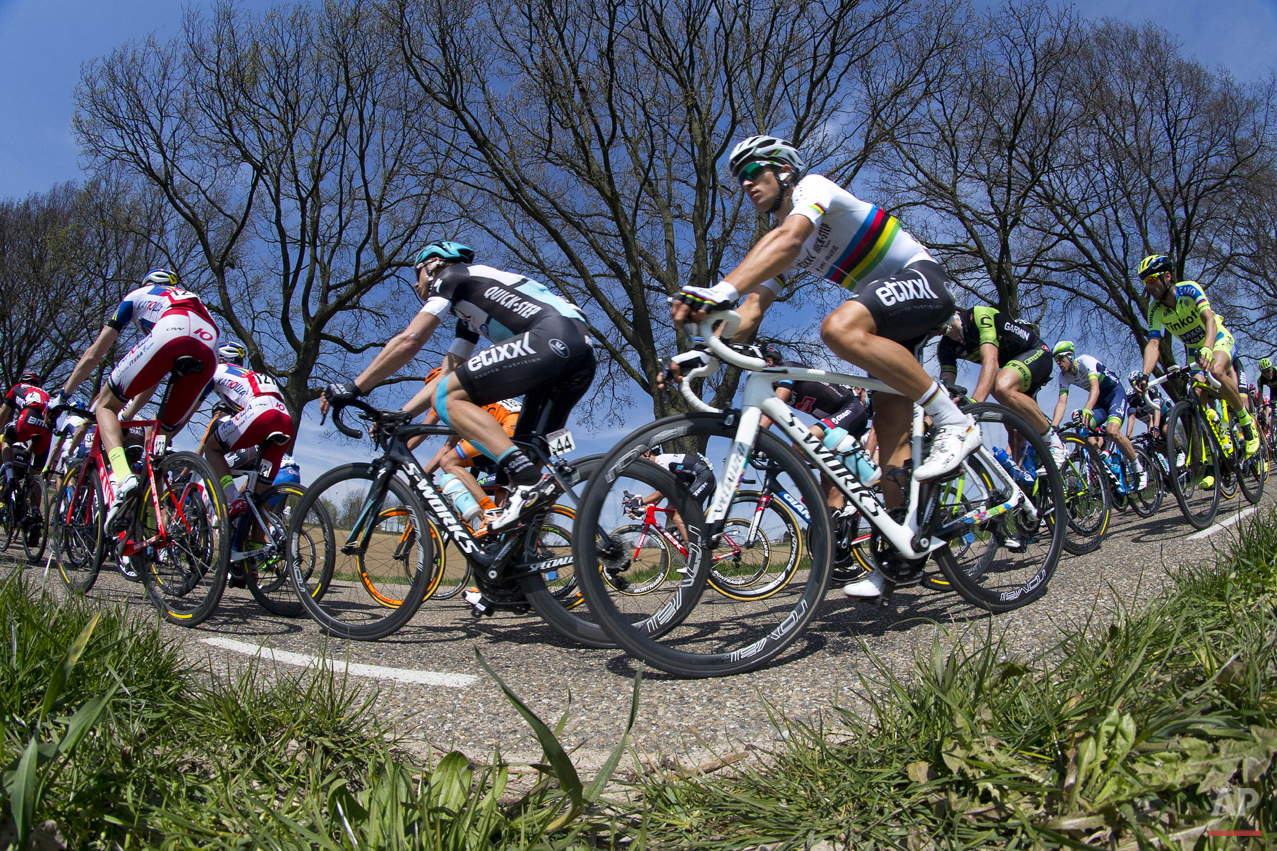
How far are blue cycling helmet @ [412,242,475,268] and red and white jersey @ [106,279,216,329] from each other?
64.4 inches

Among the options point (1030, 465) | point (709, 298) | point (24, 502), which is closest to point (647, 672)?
point (709, 298)

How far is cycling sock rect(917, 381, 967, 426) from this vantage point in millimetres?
3039

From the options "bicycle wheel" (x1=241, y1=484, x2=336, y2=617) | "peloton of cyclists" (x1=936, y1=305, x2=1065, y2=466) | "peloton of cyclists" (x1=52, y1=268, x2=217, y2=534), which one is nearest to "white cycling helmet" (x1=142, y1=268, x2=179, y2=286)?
"peloton of cyclists" (x1=52, y1=268, x2=217, y2=534)

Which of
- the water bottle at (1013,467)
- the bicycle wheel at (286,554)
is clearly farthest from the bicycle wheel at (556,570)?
the water bottle at (1013,467)

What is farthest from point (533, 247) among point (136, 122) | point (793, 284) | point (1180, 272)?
point (1180, 272)

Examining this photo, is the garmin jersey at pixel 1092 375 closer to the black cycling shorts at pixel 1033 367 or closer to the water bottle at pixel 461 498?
the black cycling shorts at pixel 1033 367

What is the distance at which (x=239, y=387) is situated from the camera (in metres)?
5.30

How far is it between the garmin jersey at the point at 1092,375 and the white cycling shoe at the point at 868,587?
6.61 m

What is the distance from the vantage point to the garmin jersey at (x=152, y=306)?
4500 millimetres

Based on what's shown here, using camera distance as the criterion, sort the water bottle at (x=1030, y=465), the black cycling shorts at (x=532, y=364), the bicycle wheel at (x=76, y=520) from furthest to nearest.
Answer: the bicycle wheel at (x=76, y=520), the water bottle at (x=1030, y=465), the black cycling shorts at (x=532, y=364)

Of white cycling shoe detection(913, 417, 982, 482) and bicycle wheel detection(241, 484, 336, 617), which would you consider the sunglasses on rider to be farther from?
bicycle wheel detection(241, 484, 336, 617)

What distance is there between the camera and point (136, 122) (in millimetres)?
16438

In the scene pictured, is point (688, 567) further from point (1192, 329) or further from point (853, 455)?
point (1192, 329)

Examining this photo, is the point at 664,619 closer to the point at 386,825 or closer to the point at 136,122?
the point at 386,825
